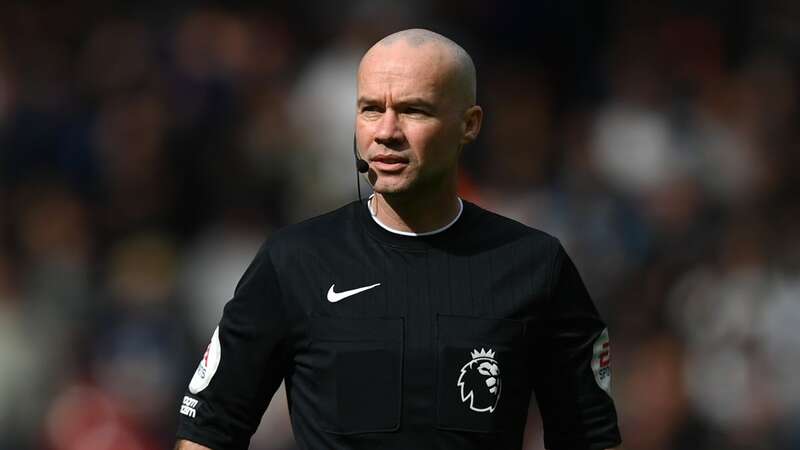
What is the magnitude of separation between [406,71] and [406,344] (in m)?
0.69

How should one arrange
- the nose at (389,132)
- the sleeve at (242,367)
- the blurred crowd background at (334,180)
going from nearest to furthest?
the nose at (389,132)
the sleeve at (242,367)
the blurred crowd background at (334,180)

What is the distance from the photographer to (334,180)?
8.56 metres

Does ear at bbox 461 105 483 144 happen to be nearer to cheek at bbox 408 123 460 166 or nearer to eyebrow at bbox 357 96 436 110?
cheek at bbox 408 123 460 166

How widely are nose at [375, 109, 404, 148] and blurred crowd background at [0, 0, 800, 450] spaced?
4.23 metres

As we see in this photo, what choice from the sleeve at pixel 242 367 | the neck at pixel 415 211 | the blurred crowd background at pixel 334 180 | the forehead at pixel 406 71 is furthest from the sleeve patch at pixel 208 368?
the blurred crowd background at pixel 334 180

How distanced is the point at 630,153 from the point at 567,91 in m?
0.67

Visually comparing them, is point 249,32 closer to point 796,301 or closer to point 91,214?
point 91,214

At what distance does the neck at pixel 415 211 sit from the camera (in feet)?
13.3

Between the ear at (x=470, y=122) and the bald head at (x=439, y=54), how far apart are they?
0.14ft

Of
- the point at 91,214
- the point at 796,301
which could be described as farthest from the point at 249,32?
the point at 796,301

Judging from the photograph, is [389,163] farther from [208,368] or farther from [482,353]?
[208,368]

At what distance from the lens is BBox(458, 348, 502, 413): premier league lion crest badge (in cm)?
388

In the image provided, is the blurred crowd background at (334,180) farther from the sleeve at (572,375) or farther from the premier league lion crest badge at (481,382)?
the premier league lion crest badge at (481,382)

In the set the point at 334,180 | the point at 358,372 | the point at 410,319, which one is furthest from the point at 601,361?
the point at 334,180
